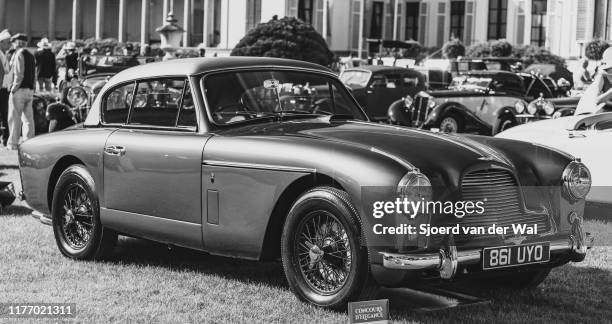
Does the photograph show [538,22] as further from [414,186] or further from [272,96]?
[414,186]

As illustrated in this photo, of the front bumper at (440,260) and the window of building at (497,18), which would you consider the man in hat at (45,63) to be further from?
the window of building at (497,18)

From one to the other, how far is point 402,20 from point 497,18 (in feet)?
17.3

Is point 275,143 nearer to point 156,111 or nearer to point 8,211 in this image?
point 156,111

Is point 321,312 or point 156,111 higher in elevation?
point 156,111

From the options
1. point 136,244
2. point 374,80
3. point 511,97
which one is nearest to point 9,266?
point 136,244

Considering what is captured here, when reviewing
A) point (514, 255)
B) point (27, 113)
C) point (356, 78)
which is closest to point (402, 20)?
point (356, 78)

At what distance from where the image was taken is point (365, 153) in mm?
5324

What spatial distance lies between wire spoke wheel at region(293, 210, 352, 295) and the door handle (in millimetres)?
1752

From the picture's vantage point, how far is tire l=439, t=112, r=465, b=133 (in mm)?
19344

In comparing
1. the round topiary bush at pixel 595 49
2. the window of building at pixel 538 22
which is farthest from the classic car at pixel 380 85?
the window of building at pixel 538 22

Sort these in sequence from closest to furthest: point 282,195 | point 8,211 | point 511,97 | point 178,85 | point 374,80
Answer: point 282,195 → point 178,85 → point 8,211 → point 511,97 → point 374,80

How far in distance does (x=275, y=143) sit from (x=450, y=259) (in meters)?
1.28

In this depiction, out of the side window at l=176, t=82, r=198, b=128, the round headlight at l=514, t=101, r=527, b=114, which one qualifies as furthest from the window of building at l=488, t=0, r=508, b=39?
the side window at l=176, t=82, r=198, b=128

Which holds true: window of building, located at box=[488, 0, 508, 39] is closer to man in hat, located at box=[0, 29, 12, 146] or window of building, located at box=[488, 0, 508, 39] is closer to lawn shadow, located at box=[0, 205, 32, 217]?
man in hat, located at box=[0, 29, 12, 146]
